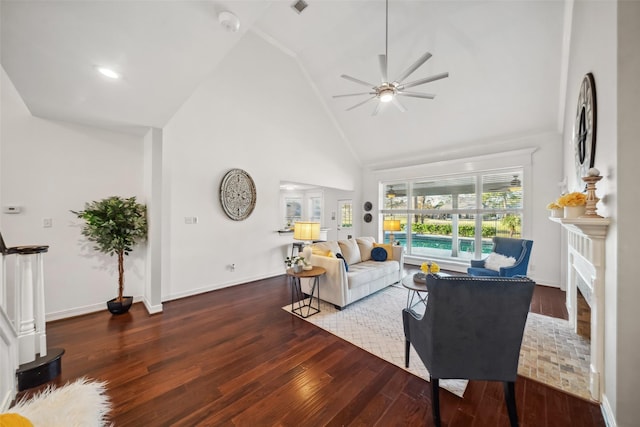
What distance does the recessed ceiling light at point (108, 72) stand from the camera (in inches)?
79.9

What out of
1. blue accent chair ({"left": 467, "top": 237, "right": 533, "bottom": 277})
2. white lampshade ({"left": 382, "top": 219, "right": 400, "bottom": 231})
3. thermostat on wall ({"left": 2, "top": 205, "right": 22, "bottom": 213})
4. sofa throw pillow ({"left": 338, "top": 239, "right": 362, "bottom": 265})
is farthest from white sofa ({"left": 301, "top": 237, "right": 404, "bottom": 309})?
thermostat on wall ({"left": 2, "top": 205, "right": 22, "bottom": 213})

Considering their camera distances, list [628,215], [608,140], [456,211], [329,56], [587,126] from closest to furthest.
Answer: [628,215]
[608,140]
[587,126]
[329,56]
[456,211]

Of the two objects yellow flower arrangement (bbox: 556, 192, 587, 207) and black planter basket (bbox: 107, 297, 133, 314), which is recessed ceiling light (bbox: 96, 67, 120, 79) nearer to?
black planter basket (bbox: 107, 297, 133, 314)

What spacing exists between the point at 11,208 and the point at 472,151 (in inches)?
302

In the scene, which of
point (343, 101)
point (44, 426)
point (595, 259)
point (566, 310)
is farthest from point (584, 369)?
point (343, 101)

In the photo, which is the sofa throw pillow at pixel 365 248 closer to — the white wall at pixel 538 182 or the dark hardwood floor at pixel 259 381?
the dark hardwood floor at pixel 259 381

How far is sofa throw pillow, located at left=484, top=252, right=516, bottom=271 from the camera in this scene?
3674mm

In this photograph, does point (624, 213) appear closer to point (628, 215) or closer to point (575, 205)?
point (628, 215)

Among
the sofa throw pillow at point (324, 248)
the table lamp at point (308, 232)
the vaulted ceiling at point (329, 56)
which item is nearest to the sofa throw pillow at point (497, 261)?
the sofa throw pillow at point (324, 248)

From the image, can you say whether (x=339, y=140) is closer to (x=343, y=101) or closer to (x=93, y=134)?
(x=343, y=101)

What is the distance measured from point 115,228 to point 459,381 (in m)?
4.20

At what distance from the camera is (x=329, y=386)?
1.90 metres

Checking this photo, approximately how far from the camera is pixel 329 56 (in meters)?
4.71

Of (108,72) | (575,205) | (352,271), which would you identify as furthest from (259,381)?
(108,72)
